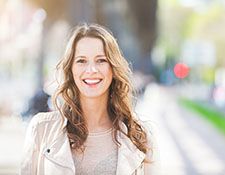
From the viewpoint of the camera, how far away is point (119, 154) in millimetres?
2742

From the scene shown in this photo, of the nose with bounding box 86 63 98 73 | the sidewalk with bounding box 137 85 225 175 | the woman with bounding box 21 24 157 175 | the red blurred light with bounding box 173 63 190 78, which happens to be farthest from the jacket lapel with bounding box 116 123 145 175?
the red blurred light with bounding box 173 63 190 78

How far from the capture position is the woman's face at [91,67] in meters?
2.73

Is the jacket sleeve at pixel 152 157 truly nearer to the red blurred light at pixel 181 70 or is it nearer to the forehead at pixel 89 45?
the forehead at pixel 89 45

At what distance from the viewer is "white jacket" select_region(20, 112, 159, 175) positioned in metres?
2.69

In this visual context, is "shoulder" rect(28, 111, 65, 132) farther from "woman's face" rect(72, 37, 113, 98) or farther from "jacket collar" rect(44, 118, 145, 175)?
"woman's face" rect(72, 37, 113, 98)

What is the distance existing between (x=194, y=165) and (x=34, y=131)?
30.4ft

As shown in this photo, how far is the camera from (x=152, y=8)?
20984 mm

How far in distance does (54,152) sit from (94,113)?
250 mm

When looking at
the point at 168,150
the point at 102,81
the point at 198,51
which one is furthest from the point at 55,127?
the point at 198,51

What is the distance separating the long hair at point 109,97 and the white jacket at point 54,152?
4 cm

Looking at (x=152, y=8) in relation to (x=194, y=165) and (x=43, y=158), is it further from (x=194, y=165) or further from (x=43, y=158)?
(x=43, y=158)

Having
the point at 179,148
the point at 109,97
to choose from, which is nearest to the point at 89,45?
the point at 109,97

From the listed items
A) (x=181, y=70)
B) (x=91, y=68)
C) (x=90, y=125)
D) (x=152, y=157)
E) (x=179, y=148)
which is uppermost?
(x=91, y=68)

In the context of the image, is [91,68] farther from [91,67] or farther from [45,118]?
[45,118]
